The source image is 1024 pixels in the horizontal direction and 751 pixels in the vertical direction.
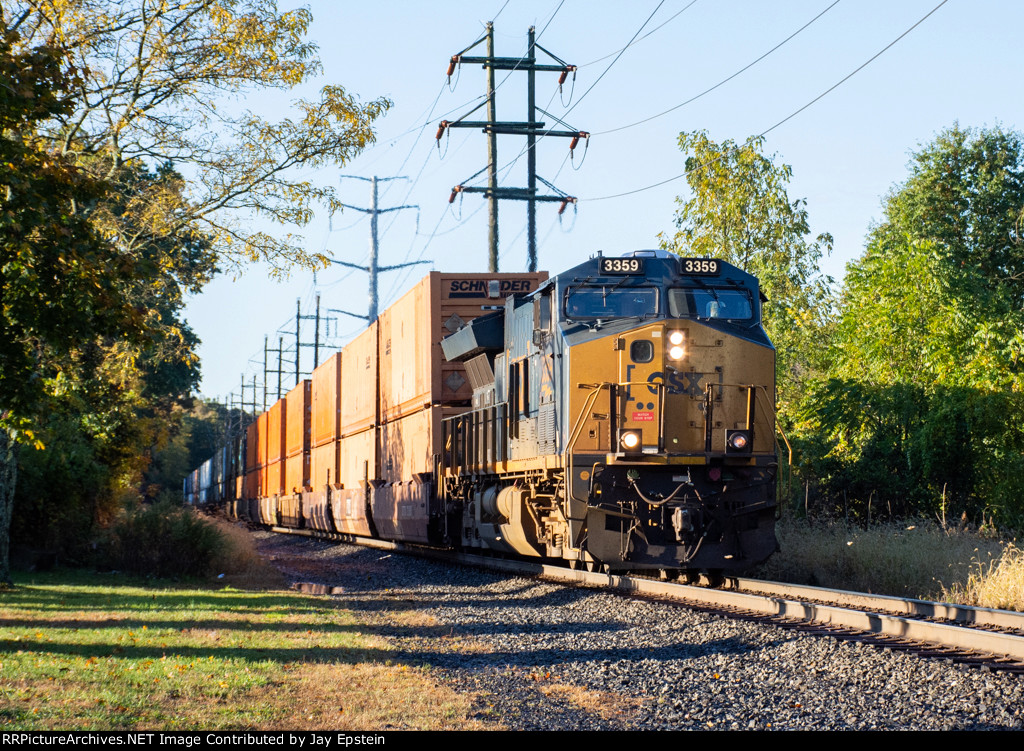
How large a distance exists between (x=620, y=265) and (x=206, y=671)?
7.06m

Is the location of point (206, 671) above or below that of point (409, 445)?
below

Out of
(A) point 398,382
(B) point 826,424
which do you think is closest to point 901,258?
(B) point 826,424

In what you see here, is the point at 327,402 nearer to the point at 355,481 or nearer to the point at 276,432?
the point at 355,481

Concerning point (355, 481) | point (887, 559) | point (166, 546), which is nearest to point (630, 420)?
point (887, 559)

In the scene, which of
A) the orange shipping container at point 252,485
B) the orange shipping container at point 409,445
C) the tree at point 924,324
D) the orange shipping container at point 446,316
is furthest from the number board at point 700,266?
the orange shipping container at point 252,485

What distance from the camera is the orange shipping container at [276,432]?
117ft

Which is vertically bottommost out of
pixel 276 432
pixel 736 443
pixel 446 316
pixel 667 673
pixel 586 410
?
pixel 667 673

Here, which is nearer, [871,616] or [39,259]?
[871,616]

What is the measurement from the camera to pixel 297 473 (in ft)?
106

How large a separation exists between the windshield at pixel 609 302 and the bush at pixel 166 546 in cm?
783

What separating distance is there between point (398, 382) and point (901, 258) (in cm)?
1080

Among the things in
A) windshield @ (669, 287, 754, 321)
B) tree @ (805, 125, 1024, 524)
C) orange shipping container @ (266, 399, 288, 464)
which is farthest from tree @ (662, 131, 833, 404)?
orange shipping container @ (266, 399, 288, 464)

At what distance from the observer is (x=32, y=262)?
1000cm
